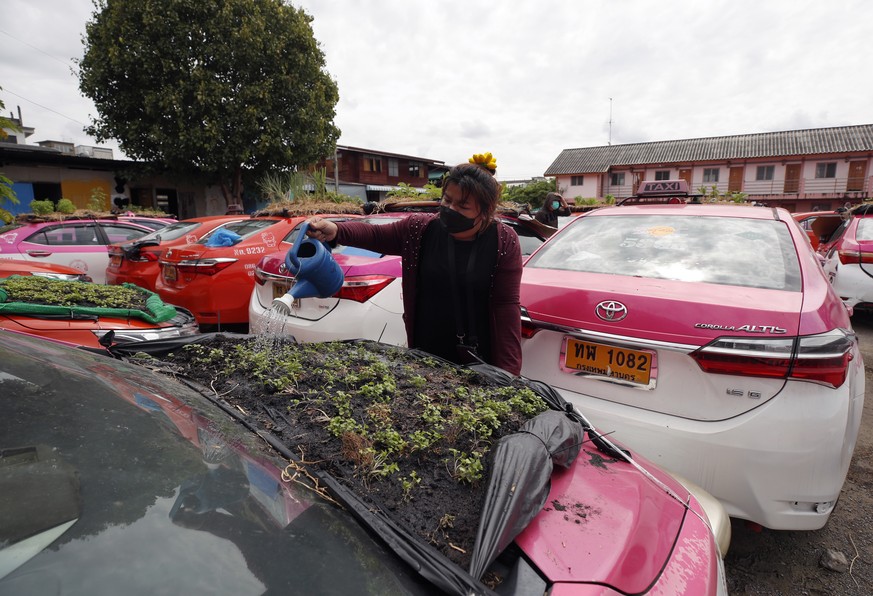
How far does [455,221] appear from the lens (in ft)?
6.93

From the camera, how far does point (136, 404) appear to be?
47.1 inches

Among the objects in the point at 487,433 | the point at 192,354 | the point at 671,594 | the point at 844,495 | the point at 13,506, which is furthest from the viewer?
the point at 844,495

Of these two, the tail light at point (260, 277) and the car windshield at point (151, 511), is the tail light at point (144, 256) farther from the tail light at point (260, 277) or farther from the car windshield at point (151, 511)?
the car windshield at point (151, 511)

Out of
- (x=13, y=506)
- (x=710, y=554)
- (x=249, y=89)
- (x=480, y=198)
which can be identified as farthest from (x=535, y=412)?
(x=249, y=89)

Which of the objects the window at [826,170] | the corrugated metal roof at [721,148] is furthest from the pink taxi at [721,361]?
the window at [826,170]

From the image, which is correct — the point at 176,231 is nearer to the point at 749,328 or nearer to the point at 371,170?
the point at 749,328

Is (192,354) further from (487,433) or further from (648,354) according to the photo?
(648,354)

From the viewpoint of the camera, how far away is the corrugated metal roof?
3027 centimetres

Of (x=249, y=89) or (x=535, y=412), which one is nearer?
(x=535, y=412)

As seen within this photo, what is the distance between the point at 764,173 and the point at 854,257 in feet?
102

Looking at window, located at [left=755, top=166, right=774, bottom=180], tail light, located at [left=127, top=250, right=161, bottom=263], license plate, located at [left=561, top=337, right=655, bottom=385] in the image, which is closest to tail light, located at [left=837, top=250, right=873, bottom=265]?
license plate, located at [left=561, top=337, right=655, bottom=385]

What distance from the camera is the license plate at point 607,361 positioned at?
208 cm

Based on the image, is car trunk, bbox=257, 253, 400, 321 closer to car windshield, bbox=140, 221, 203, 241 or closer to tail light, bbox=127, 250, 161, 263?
tail light, bbox=127, 250, 161, 263

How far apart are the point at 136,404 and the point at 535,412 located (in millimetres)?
1107
